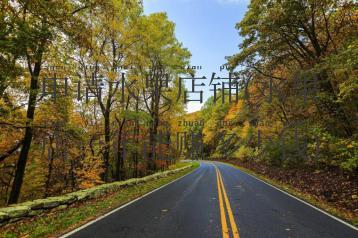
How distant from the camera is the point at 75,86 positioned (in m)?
16.8

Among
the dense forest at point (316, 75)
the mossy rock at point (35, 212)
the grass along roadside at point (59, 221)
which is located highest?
the dense forest at point (316, 75)

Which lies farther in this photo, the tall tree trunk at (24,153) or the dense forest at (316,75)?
the tall tree trunk at (24,153)

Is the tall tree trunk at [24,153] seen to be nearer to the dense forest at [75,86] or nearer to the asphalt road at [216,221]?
the dense forest at [75,86]

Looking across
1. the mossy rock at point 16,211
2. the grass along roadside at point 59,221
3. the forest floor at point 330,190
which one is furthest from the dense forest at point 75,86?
the forest floor at point 330,190

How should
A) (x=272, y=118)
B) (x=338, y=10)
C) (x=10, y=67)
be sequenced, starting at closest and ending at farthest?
(x=10, y=67) → (x=338, y=10) → (x=272, y=118)

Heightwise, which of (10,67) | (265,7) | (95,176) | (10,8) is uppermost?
(265,7)

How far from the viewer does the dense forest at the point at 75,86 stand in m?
10.3

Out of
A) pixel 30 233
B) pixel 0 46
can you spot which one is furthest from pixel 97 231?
pixel 0 46

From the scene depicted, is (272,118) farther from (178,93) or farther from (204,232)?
(204,232)

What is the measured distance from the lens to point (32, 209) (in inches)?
330

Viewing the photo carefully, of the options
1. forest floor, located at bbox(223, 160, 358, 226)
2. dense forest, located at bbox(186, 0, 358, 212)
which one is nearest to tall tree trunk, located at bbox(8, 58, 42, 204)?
dense forest, located at bbox(186, 0, 358, 212)

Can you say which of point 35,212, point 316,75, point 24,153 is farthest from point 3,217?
point 316,75

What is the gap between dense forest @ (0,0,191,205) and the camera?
1027 centimetres

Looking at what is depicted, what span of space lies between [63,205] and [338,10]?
1437 centimetres
